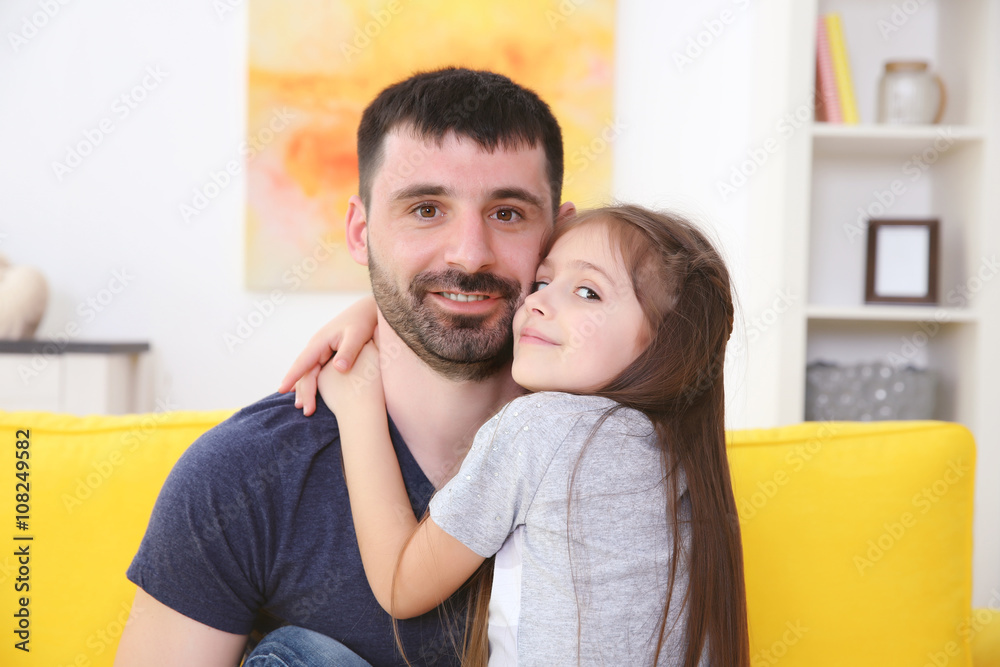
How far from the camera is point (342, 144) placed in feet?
9.79

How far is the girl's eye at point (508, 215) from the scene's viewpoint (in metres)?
1.28

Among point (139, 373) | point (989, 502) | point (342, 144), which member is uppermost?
point (342, 144)

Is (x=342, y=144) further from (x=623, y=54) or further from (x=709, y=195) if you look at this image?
(x=709, y=195)

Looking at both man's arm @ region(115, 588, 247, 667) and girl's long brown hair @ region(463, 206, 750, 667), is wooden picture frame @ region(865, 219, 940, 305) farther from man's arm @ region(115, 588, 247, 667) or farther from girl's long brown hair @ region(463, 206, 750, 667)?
man's arm @ region(115, 588, 247, 667)

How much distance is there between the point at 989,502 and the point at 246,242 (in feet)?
8.31

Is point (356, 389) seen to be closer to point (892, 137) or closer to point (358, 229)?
point (358, 229)

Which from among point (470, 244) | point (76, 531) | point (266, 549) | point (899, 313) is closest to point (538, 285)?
point (470, 244)

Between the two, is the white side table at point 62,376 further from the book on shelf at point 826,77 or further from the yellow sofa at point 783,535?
the book on shelf at point 826,77

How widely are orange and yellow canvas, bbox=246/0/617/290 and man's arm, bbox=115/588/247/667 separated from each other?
1977 mm

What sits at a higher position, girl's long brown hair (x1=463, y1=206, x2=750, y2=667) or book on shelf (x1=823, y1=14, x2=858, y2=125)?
book on shelf (x1=823, y1=14, x2=858, y2=125)

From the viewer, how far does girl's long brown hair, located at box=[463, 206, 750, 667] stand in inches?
39.2

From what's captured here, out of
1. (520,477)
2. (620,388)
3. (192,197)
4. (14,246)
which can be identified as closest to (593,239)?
(620,388)

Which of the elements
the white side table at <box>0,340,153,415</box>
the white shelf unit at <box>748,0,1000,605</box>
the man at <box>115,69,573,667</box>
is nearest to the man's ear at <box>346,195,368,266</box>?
the man at <box>115,69,573,667</box>

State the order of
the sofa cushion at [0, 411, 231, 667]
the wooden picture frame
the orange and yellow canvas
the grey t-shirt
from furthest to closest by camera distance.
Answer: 1. the orange and yellow canvas
2. the wooden picture frame
3. the sofa cushion at [0, 411, 231, 667]
4. the grey t-shirt
